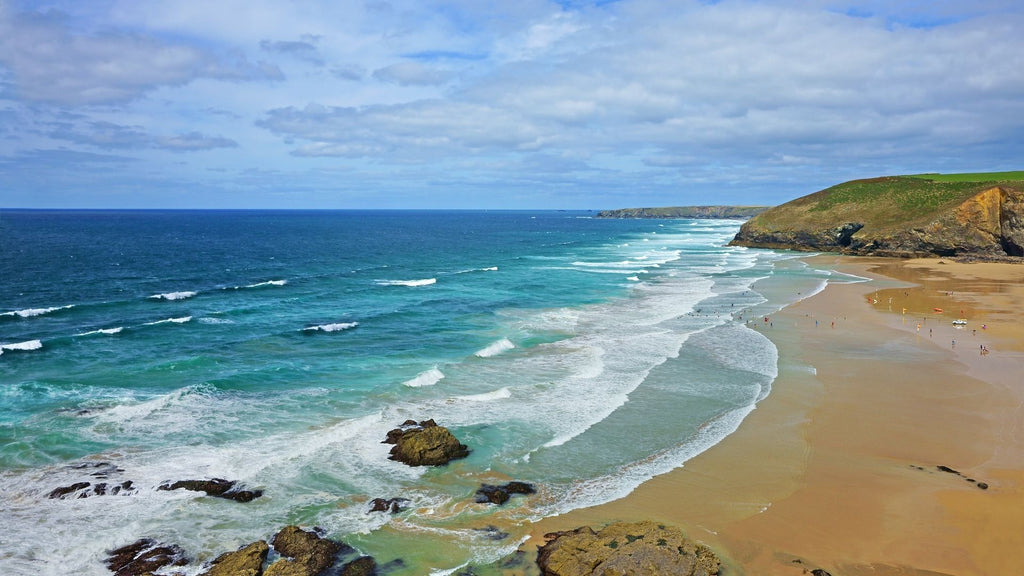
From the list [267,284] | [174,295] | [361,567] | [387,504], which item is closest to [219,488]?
[387,504]

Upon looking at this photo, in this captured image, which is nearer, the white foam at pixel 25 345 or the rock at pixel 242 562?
the rock at pixel 242 562

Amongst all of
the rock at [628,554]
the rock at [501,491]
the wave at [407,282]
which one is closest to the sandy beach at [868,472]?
the rock at [628,554]

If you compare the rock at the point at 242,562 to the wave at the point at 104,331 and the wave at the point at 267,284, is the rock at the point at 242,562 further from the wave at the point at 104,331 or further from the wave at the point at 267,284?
the wave at the point at 267,284

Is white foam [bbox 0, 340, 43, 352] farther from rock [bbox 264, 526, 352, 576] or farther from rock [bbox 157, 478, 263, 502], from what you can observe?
rock [bbox 264, 526, 352, 576]

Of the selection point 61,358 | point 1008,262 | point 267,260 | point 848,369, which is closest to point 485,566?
point 848,369

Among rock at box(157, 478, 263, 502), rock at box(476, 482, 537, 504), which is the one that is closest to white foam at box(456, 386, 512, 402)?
rock at box(476, 482, 537, 504)

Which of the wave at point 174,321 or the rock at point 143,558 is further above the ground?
the wave at point 174,321

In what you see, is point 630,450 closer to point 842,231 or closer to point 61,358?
point 61,358
